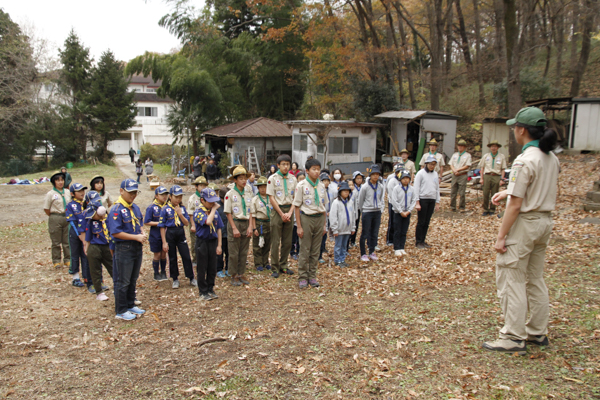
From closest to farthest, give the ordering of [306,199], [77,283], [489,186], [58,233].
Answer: [306,199] < [77,283] < [58,233] < [489,186]

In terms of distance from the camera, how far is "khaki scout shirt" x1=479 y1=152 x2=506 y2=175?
10.6 metres

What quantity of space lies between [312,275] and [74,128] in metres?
34.1

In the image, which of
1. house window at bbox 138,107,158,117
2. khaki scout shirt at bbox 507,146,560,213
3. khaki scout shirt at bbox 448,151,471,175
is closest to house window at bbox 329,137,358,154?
khaki scout shirt at bbox 448,151,471,175

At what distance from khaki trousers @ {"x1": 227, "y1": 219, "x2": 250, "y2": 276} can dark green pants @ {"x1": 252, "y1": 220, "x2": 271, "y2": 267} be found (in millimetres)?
A: 610

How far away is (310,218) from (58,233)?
5.10 metres

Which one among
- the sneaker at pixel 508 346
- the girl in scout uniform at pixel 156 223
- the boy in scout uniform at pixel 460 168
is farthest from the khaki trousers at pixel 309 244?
the boy in scout uniform at pixel 460 168

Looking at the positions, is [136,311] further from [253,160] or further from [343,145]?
[253,160]

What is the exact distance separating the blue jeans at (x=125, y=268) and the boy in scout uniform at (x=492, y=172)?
8939 millimetres

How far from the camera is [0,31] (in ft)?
94.0

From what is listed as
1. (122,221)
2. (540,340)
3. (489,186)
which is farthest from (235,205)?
(489,186)

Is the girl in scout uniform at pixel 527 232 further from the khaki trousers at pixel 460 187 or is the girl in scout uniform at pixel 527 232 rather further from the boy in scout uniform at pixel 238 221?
the khaki trousers at pixel 460 187

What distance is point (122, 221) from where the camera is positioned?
521cm

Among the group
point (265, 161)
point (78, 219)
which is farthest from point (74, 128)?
point (78, 219)

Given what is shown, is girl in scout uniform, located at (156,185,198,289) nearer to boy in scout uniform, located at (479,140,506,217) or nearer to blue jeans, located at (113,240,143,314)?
blue jeans, located at (113,240,143,314)
